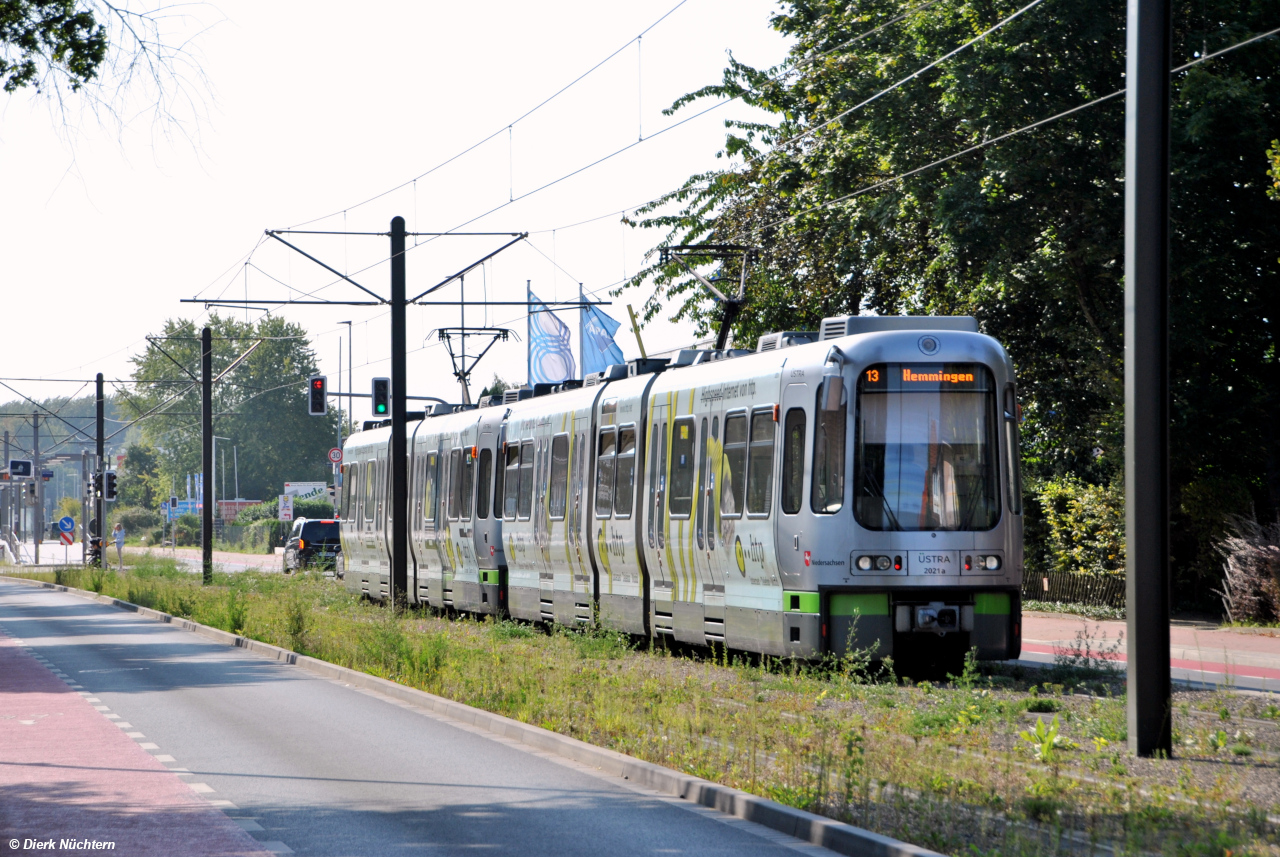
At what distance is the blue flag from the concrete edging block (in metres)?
29.4

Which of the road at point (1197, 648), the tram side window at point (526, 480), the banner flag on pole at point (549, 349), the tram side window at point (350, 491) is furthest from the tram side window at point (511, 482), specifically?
the banner flag on pole at point (549, 349)

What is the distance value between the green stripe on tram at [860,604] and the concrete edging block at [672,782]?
3544mm

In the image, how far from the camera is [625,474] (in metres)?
20.1

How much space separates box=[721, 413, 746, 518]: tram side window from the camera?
16797mm

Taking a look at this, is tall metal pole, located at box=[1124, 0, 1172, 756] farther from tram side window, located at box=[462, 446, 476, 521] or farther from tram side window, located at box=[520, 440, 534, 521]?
tram side window, located at box=[462, 446, 476, 521]

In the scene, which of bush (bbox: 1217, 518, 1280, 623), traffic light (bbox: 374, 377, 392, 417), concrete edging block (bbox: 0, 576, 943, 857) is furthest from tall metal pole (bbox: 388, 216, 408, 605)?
bush (bbox: 1217, 518, 1280, 623)

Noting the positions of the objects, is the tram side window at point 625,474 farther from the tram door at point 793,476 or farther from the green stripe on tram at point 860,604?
the green stripe on tram at point 860,604

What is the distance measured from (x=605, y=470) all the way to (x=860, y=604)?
642 cm

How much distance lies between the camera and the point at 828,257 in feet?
99.2

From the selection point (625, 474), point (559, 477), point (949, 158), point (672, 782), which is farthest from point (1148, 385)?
point (949, 158)

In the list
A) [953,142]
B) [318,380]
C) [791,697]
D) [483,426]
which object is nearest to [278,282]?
[318,380]

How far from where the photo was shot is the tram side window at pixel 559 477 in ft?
72.8

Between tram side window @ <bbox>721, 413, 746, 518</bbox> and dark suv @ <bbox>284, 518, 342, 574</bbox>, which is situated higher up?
tram side window @ <bbox>721, 413, 746, 518</bbox>

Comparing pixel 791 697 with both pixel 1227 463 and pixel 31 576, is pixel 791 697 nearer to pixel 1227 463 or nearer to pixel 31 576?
pixel 1227 463
